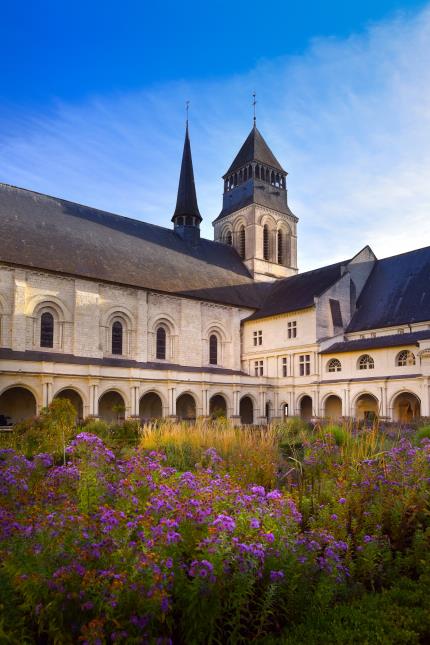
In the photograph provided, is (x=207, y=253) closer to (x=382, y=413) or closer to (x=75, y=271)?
(x=75, y=271)

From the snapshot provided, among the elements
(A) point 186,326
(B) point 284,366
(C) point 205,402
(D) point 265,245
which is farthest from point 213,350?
(D) point 265,245

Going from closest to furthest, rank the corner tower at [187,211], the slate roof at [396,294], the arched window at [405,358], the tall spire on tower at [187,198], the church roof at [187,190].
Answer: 1. the arched window at [405,358]
2. the slate roof at [396,294]
3. the corner tower at [187,211]
4. the tall spire on tower at [187,198]
5. the church roof at [187,190]

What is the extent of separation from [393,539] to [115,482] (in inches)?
146

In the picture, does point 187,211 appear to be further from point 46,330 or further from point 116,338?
point 46,330

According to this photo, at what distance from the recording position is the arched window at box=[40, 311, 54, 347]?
29219mm

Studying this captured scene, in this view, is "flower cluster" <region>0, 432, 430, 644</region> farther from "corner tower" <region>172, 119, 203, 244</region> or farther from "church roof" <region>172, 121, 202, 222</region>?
"church roof" <region>172, 121, 202, 222</region>

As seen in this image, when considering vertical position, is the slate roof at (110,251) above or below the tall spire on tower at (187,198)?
below

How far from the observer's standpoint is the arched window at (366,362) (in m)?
30.9

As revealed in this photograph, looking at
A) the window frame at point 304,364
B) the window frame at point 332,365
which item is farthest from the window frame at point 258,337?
the window frame at point 332,365

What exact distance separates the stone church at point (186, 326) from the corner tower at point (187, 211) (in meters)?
0.16

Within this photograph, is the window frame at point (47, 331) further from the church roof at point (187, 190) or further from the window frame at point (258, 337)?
the church roof at point (187, 190)

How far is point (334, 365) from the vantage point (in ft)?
108

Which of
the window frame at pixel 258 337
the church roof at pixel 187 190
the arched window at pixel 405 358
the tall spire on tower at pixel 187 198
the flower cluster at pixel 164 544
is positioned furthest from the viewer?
the church roof at pixel 187 190

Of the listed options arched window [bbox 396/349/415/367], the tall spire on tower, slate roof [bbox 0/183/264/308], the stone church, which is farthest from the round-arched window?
arched window [bbox 396/349/415/367]
